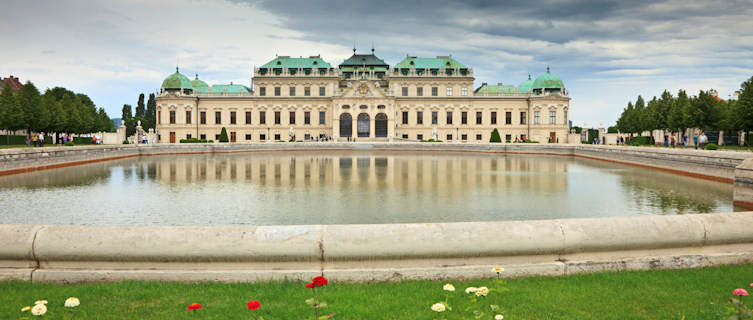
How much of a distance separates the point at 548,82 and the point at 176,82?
234 ft

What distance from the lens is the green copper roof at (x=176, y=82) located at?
92.3m

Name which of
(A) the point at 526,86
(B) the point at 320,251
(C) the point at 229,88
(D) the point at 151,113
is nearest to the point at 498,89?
(A) the point at 526,86

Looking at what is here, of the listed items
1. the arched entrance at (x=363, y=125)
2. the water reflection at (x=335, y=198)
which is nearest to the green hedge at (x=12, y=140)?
the water reflection at (x=335, y=198)

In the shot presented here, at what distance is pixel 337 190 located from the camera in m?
19.0

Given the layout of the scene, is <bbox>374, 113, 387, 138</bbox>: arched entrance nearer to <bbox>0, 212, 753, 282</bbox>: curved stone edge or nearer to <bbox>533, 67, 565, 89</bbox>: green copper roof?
<bbox>533, 67, 565, 89</bbox>: green copper roof

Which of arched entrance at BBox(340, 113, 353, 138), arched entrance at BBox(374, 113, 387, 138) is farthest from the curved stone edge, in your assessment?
arched entrance at BBox(340, 113, 353, 138)

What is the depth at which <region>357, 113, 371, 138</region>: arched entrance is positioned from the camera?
292ft

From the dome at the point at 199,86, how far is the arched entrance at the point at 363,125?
32.0 meters

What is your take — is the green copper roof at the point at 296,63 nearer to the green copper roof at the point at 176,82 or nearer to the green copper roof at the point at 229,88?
the green copper roof at the point at 229,88

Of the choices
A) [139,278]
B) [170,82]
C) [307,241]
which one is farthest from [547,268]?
[170,82]

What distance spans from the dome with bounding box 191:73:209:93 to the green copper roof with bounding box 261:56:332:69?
13655mm

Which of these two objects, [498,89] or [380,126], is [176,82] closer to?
[380,126]

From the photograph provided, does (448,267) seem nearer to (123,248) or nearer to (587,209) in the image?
(123,248)

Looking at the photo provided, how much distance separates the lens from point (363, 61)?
99.9 metres
